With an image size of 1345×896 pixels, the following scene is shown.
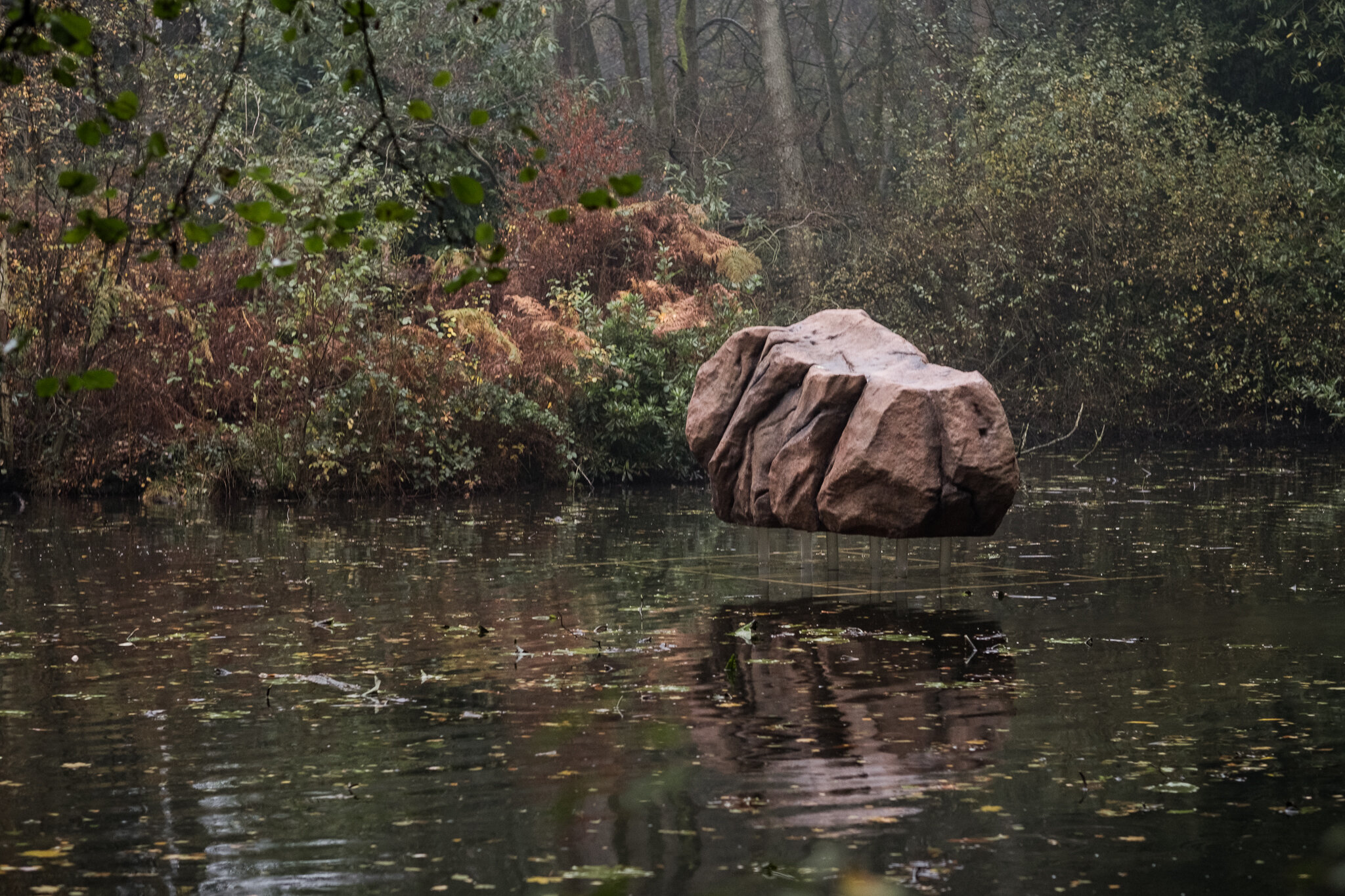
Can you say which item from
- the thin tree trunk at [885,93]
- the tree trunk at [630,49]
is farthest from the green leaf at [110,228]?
the thin tree trunk at [885,93]

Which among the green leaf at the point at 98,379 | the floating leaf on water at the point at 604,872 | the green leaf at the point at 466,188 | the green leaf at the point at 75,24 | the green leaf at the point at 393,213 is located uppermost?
the green leaf at the point at 75,24

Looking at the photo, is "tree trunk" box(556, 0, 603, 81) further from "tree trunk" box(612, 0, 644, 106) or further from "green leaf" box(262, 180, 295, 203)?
"green leaf" box(262, 180, 295, 203)

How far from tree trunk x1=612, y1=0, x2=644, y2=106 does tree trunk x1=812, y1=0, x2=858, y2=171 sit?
4.68 m

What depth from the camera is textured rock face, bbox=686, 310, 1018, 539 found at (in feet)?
36.7

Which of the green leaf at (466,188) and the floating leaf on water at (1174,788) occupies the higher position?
the green leaf at (466,188)

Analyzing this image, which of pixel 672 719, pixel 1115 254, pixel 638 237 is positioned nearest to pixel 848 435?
pixel 672 719

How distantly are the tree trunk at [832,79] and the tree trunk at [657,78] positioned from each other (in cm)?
457

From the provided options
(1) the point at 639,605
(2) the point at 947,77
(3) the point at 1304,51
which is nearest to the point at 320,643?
Result: (1) the point at 639,605

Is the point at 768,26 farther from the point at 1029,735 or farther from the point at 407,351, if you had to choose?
the point at 1029,735

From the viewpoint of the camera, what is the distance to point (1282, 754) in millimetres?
6660

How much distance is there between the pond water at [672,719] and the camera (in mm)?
5242

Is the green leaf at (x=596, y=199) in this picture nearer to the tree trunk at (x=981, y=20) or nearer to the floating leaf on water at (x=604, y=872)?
the floating leaf on water at (x=604, y=872)

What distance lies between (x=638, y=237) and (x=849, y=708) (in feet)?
59.1

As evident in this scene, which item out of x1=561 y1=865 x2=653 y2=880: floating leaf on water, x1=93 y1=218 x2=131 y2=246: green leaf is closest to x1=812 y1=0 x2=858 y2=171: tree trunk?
x1=561 y1=865 x2=653 y2=880: floating leaf on water
